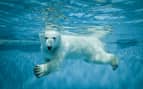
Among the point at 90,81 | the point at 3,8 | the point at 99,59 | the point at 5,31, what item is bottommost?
the point at 90,81

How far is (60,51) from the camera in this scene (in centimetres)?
960

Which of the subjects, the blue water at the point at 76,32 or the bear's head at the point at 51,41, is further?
the blue water at the point at 76,32

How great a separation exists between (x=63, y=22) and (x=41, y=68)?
7.09 m

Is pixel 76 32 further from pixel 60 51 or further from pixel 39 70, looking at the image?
pixel 39 70

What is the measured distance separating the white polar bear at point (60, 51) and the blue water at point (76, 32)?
62 cm

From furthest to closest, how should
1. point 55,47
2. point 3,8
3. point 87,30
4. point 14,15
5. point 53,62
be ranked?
point 87,30 → point 14,15 → point 3,8 → point 55,47 → point 53,62

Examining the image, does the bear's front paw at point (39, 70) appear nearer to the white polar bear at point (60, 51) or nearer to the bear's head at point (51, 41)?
the white polar bear at point (60, 51)

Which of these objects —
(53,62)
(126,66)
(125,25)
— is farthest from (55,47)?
(126,66)

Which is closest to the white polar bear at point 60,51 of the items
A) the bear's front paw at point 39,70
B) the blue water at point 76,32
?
the bear's front paw at point 39,70

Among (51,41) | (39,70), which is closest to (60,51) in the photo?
(51,41)

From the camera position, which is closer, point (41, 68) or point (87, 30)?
point (41, 68)

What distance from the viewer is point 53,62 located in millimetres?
8656

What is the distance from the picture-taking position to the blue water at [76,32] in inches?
470

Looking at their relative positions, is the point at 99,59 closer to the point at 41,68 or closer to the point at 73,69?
the point at 41,68
